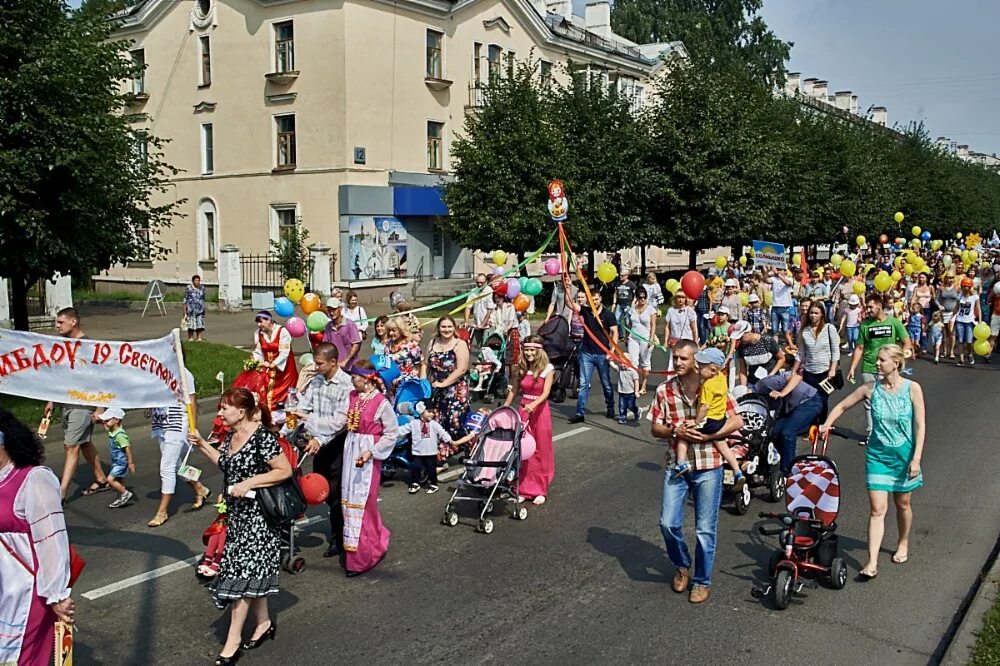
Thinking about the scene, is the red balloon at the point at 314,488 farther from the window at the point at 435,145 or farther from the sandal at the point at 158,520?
the window at the point at 435,145

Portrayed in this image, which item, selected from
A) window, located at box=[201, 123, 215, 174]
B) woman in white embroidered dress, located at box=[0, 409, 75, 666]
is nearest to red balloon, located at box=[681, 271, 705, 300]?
woman in white embroidered dress, located at box=[0, 409, 75, 666]

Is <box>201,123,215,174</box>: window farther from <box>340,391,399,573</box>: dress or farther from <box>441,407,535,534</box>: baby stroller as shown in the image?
<box>340,391,399,573</box>: dress

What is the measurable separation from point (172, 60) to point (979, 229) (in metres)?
56.7

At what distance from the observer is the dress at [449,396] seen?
33.1 ft

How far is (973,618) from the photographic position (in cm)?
595

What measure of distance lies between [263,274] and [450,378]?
78.6 ft

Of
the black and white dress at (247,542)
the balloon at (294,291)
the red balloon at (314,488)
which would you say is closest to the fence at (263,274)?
the balloon at (294,291)

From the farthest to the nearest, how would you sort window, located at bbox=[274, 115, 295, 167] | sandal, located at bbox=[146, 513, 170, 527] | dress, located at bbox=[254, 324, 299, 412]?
1. window, located at bbox=[274, 115, 295, 167]
2. dress, located at bbox=[254, 324, 299, 412]
3. sandal, located at bbox=[146, 513, 170, 527]

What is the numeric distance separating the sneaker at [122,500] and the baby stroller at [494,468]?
3.13 meters

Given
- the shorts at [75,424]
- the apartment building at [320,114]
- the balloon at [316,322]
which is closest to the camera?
the shorts at [75,424]

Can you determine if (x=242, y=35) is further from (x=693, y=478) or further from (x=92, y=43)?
(x=693, y=478)

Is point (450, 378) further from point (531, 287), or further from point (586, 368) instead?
point (531, 287)

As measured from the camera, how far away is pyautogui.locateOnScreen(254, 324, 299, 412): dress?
32.3ft

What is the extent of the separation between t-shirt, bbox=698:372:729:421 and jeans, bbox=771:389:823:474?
2.79 m
